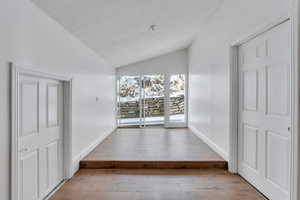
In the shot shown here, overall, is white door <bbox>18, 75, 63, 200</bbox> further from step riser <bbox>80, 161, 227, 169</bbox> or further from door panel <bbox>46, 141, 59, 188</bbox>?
step riser <bbox>80, 161, 227, 169</bbox>

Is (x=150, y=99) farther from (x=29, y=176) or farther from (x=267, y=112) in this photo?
(x=29, y=176)

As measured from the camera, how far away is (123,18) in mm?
3398

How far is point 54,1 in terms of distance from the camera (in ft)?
7.67

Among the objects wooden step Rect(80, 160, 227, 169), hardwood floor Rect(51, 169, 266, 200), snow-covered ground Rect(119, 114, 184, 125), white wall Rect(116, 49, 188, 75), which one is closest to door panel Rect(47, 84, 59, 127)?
hardwood floor Rect(51, 169, 266, 200)

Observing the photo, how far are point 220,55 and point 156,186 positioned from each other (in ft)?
8.50

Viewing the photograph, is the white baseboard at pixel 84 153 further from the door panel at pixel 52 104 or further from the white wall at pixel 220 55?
the white wall at pixel 220 55

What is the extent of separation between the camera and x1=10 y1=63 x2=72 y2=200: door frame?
1975mm

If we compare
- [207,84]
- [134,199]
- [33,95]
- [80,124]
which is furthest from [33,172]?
[207,84]

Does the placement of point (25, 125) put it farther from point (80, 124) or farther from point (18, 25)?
point (80, 124)

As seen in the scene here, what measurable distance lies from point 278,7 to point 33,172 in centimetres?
317

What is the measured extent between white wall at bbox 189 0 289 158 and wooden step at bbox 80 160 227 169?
31 centimetres

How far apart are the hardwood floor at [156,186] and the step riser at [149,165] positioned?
9 cm

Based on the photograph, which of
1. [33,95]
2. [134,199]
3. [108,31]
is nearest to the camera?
[33,95]
